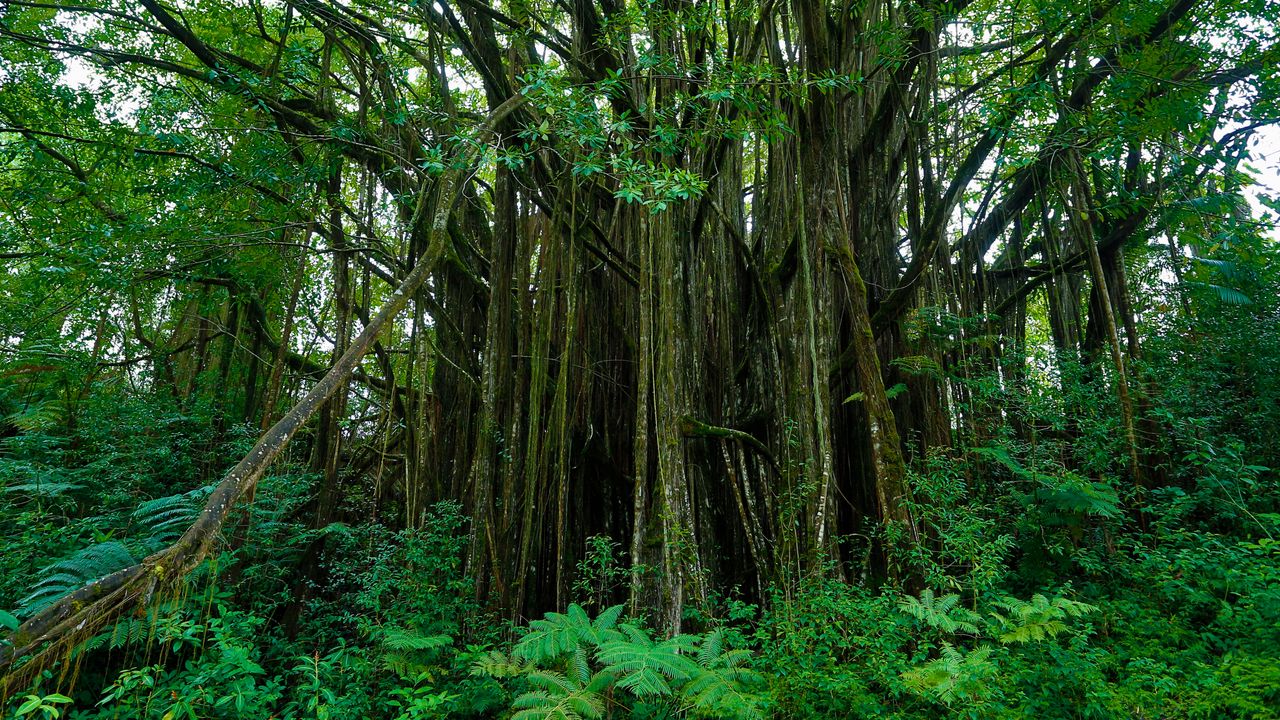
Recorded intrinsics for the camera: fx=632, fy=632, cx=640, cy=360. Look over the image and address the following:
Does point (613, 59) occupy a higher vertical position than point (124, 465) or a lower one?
higher

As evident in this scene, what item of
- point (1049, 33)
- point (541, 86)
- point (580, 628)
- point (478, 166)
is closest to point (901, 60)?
point (1049, 33)

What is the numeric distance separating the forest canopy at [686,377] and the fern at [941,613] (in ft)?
0.07

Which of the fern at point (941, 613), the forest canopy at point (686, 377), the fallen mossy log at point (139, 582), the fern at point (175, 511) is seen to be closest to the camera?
the fallen mossy log at point (139, 582)

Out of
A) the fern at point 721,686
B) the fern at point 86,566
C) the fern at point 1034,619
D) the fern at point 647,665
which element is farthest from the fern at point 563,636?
the fern at point 86,566

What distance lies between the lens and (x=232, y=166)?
451cm

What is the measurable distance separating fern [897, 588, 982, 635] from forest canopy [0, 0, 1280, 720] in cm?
2

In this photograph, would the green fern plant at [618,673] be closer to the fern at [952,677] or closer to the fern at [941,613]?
the fern at [952,677]

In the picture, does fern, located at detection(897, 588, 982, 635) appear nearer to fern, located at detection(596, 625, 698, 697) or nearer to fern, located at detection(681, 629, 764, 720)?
fern, located at detection(681, 629, 764, 720)

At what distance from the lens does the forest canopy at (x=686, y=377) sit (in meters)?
2.82

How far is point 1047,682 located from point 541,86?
3.43 metres

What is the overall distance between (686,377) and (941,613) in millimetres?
2092

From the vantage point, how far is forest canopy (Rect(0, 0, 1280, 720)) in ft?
9.25

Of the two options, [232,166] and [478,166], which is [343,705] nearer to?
[478,166]

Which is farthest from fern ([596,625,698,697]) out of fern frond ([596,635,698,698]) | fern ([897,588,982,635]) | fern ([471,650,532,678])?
fern ([897,588,982,635])
